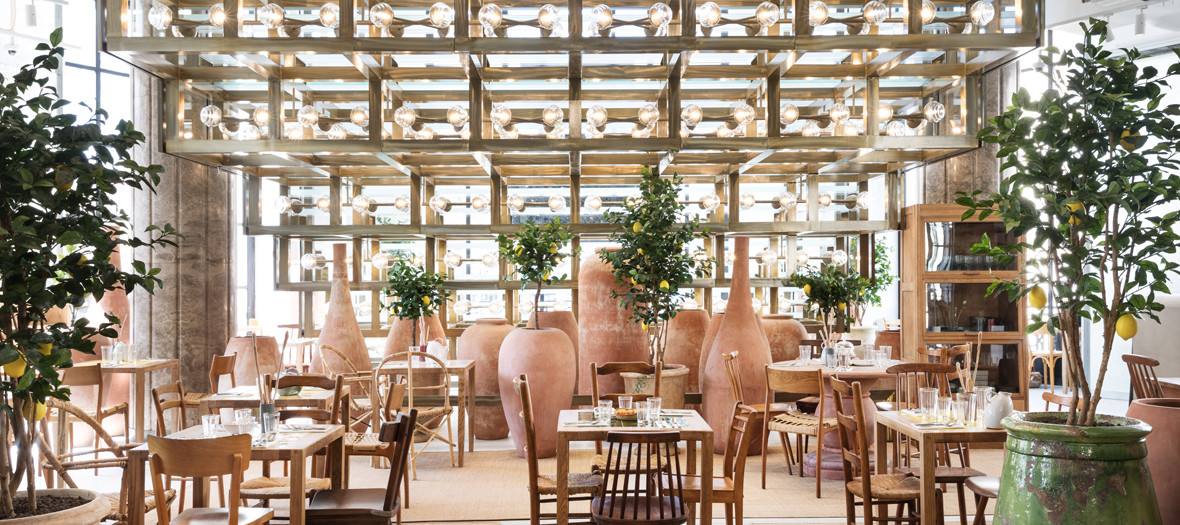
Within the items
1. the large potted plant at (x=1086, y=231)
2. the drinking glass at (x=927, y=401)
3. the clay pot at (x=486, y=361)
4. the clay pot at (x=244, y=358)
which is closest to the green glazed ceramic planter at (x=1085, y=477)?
the large potted plant at (x=1086, y=231)

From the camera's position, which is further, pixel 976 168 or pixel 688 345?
pixel 976 168

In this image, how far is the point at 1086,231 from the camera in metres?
2.72

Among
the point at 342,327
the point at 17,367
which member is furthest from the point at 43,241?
the point at 342,327

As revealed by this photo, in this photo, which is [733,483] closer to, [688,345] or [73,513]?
[73,513]

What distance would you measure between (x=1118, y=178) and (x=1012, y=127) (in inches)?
14.3

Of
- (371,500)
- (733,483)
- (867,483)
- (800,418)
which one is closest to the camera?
(867,483)

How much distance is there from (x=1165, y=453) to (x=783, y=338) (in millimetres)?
4272

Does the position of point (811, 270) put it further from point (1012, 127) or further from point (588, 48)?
point (1012, 127)

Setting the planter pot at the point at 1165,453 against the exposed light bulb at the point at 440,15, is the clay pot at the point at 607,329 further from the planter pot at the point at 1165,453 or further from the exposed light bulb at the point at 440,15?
the planter pot at the point at 1165,453

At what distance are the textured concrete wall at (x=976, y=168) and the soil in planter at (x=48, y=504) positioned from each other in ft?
23.6

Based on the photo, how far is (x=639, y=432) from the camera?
3486 millimetres

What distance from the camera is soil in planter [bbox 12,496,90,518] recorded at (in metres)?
2.48

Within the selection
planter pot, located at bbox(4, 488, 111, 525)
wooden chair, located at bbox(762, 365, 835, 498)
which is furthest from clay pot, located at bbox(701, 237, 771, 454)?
planter pot, located at bbox(4, 488, 111, 525)

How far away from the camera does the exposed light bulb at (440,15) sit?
18.1 feet
